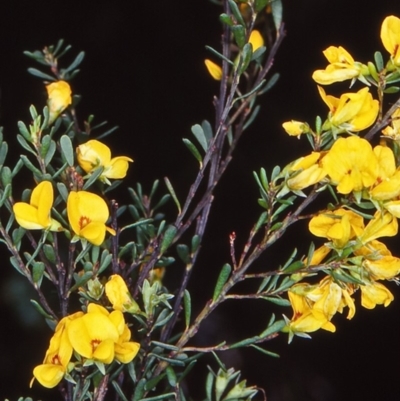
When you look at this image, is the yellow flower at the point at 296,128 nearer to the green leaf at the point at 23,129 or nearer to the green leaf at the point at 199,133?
the green leaf at the point at 199,133

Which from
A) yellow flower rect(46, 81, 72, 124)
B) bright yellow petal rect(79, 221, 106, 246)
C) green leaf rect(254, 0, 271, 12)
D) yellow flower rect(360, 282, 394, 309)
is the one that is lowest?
yellow flower rect(360, 282, 394, 309)

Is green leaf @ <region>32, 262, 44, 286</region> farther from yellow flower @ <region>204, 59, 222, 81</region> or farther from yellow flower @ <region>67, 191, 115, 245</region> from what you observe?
yellow flower @ <region>204, 59, 222, 81</region>

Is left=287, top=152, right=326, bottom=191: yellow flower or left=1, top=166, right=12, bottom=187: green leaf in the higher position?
left=287, top=152, right=326, bottom=191: yellow flower

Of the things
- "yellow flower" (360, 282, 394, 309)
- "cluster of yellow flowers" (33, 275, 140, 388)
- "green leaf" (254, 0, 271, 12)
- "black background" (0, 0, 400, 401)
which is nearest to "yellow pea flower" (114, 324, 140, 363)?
"cluster of yellow flowers" (33, 275, 140, 388)

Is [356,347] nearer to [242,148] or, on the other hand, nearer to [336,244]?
[242,148]

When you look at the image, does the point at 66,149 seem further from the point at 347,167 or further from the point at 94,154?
the point at 347,167

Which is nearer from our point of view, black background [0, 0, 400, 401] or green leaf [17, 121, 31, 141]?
green leaf [17, 121, 31, 141]
